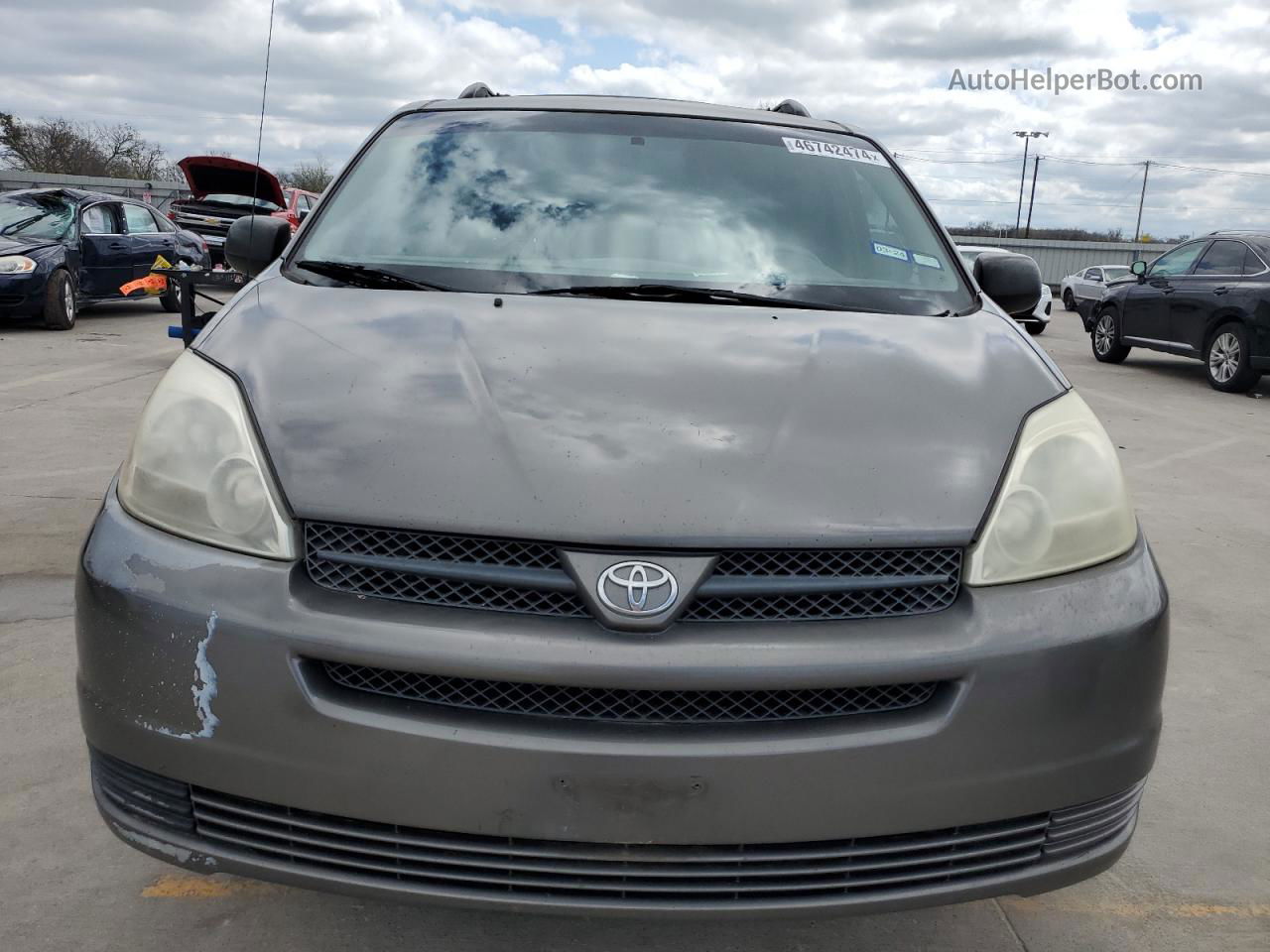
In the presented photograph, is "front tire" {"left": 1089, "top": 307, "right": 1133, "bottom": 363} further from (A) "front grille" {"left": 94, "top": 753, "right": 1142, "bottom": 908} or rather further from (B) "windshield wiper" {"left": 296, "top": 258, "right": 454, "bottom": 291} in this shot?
(A) "front grille" {"left": 94, "top": 753, "right": 1142, "bottom": 908}

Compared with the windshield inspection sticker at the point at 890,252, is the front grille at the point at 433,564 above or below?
below

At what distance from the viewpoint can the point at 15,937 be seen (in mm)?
2129

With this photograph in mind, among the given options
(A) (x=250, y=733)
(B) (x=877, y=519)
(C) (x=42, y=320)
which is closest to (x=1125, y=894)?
(B) (x=877, y=519)

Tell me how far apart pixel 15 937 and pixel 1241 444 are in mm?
8596

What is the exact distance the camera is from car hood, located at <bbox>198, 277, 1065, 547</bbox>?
1.76 m

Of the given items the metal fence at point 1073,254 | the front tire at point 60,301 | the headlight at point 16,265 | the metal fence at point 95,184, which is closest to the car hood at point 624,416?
the headlight at point 16,265

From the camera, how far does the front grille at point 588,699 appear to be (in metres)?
1.68

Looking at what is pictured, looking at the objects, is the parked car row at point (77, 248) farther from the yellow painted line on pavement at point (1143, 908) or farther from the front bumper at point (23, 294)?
the yellow painted line on pavement at point (1143, 908)

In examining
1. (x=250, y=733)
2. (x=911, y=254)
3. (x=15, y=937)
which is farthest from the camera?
(x=911, y=254)

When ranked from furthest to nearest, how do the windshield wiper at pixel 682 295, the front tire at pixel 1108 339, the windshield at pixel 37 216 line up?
the front tire at pixel 1108 339 < the windshield at pixel 37 216 < the windshield wiper at pixel 682 295

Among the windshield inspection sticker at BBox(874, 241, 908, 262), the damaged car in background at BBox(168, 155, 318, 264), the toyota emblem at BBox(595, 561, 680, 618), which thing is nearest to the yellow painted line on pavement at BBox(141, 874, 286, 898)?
the toyota emblem at BBox(595, 561, 680, 618)

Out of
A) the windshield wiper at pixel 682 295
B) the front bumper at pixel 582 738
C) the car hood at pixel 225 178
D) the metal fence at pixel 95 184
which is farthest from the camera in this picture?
the metal fence at pixel 95 184

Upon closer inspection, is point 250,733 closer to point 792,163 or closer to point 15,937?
point 15,937

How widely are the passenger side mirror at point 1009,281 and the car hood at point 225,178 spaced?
14298mm
